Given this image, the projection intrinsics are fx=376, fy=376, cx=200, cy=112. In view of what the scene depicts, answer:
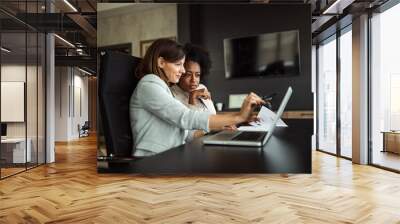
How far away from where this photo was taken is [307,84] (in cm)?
A: 488

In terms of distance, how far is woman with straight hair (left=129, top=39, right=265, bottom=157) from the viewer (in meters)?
2.70

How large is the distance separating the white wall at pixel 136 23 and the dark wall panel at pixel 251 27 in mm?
156

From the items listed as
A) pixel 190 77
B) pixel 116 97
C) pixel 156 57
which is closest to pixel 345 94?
pixel 190 77

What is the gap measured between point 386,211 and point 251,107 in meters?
1.62

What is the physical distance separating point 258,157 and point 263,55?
4.37ft

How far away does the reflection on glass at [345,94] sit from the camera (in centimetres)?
712

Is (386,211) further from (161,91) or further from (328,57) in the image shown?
(328,57)

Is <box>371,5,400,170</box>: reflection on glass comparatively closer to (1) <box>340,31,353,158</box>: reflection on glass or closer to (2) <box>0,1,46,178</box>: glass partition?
(1) <box>340,31,353,158</box>: reflection on glass

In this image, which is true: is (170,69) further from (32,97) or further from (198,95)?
(32,97)

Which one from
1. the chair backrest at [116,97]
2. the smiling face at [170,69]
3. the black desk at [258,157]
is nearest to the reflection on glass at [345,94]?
the black desk at [258,157]

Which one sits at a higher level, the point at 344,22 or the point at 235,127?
the point at 344,22

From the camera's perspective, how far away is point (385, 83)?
6141 millimetres

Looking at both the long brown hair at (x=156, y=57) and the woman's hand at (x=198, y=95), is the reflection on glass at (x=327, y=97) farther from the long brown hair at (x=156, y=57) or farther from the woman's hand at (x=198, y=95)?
the long brown hair at (x=156, y=57)

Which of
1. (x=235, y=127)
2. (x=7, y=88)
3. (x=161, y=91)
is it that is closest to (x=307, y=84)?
(x=235, y=127)
